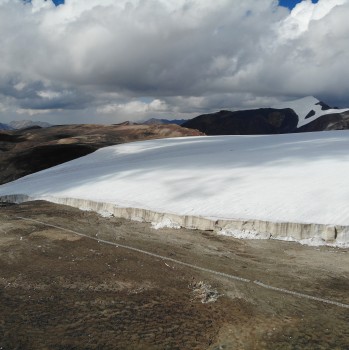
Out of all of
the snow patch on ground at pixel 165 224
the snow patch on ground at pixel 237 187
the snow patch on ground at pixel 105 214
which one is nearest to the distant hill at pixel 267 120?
the snow patch on ground at pixel 237 187

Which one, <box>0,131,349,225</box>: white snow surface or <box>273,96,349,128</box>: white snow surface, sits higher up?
<box>273,96,349,128</box>: white snow surface

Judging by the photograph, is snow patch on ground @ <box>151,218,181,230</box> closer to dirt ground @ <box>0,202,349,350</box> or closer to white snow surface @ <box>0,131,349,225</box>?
white snow surface @ <box>0,131,349,225</box>

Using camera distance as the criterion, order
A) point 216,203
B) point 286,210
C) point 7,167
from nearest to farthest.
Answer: point 286,210
point 216,203
point 7,167

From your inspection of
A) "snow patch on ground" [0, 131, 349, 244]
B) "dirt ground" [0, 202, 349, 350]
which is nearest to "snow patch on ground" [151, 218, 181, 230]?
"snow patch on ground" [0, 131, 349, 244]

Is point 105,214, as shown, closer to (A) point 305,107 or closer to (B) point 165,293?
(B) point 165,293

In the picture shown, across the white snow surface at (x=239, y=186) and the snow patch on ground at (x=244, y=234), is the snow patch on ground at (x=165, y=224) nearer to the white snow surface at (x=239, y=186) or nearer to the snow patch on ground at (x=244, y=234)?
the white snow surface at (x=239, y=186)

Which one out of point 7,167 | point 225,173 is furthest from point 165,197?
point 7,167

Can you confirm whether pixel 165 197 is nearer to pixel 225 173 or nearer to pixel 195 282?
pixel 225 173
